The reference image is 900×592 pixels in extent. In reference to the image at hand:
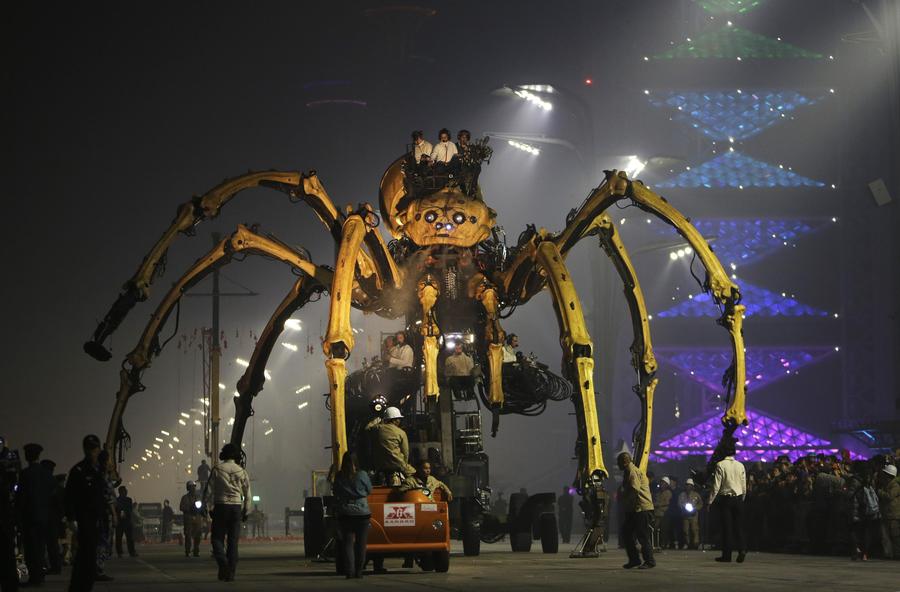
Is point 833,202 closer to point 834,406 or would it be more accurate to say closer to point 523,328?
point 834,406

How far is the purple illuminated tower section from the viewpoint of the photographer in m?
74.8

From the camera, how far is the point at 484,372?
87.4 ft

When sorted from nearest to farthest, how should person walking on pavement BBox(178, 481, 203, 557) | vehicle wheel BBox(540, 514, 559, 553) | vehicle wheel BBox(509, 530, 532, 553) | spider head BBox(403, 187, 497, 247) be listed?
spider head BBox(403, 187, 497, 247), vehicle wheel BBox(540, 514, 559, 553), vehicle wheel BBox(509, 530, 532, 553), person walking on pavement BBox(178, 481, 203, 557)

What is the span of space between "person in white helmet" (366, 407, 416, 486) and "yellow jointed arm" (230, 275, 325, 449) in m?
5.51

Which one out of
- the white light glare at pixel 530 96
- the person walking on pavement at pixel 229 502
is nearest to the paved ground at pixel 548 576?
the person walking on pavement at pixel 229 502

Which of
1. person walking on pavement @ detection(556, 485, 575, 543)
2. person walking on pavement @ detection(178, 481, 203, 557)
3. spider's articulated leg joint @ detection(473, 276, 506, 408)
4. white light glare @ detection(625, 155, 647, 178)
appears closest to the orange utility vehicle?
spider's articulated leg joint @ detection(473, 276, 506, 408)

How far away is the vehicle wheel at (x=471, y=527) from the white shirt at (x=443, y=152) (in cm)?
683

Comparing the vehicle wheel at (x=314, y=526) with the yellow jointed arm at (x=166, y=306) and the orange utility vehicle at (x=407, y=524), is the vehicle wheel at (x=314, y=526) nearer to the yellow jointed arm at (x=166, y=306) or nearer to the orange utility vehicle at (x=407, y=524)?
the yellow jointed arm at (x=166, y=306)

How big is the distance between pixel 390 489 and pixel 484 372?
5851mm

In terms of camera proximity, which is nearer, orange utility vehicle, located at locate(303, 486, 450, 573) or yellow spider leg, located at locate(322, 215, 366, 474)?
orange utility vehicle, located at locate(303, 486, 450, 573)

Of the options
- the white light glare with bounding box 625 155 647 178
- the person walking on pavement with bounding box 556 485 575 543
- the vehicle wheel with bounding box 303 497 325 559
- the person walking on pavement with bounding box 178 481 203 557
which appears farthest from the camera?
the white light glare with bounding box 625 155 647 178

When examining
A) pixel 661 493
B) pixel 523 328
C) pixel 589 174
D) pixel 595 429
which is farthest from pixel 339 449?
pixel 523 328

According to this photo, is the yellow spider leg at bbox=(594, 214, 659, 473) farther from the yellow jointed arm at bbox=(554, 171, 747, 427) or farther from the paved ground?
the paved ground

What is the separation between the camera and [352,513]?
19594mm
